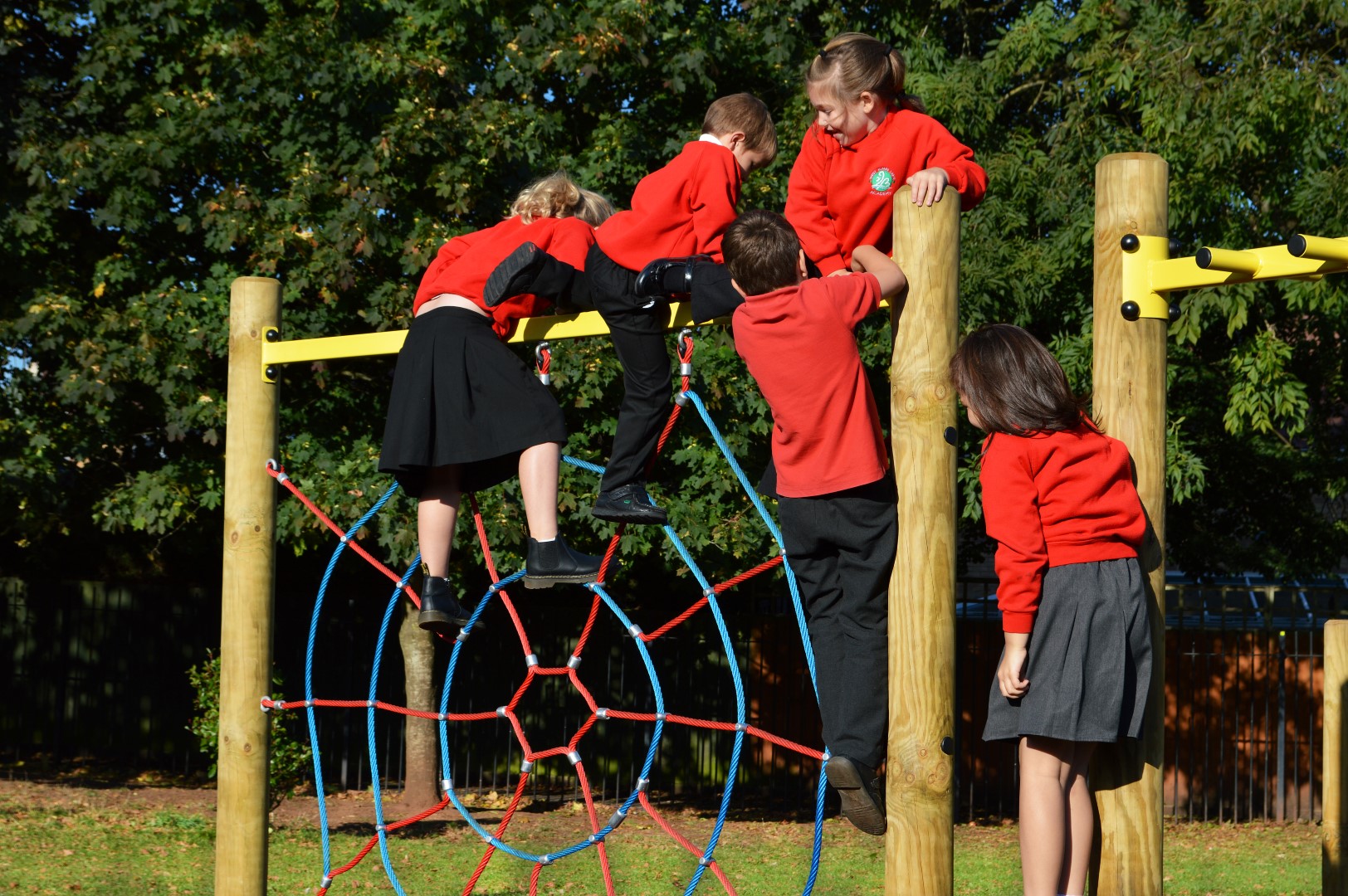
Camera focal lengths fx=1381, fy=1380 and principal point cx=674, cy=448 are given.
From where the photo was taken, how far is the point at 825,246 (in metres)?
3.23

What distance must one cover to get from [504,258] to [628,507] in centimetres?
78

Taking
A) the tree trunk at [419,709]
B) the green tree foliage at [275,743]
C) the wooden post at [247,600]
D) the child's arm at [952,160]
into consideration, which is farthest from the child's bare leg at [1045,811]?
the tree trunk at [419,709]

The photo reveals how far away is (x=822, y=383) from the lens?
2.94m

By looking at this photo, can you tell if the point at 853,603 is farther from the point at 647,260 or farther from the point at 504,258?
the point at 504,258

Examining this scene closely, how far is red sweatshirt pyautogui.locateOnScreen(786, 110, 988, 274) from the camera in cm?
314

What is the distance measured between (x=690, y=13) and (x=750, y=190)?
2.24 meters

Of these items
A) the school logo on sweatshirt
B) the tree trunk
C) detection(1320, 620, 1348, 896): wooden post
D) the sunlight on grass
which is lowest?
the sunlight on grass

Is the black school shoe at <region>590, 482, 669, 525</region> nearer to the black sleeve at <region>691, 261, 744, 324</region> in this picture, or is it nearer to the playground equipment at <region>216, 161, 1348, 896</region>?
the black sleeve at <region>691, 261, 744, 324</region>

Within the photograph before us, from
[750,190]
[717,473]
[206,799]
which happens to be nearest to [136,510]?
[206,799]

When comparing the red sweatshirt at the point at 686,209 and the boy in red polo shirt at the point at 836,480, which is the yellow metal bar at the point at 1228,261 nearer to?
the boy in red polo shirt at the point at 836,480

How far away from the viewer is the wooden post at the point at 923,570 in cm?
275

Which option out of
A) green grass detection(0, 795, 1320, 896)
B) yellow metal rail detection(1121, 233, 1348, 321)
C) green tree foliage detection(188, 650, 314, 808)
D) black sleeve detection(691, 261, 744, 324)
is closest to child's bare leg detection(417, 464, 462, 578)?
black sleeve detection(691, 261, 744, 324)

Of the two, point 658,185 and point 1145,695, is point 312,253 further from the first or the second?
point 1145,695

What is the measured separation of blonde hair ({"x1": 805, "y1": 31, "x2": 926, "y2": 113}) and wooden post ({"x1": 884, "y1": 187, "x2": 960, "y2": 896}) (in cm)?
44
